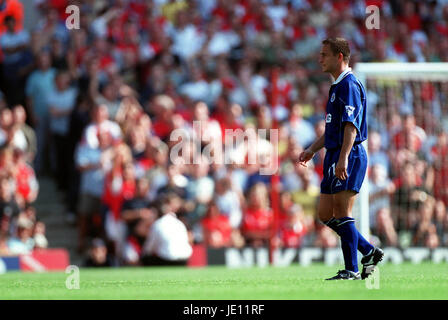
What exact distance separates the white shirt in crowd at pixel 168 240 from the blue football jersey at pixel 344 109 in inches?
292

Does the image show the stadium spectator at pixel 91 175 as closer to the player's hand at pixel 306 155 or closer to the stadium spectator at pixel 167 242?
the stadium spectator at pixel 167 242

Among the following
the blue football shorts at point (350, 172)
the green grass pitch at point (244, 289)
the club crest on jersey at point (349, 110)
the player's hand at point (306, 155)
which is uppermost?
the club crest on jersey at point (349, 110)

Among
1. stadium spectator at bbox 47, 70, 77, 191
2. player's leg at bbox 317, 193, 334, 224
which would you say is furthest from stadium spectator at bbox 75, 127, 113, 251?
player's leg at bbox 317, 193, 334, 224

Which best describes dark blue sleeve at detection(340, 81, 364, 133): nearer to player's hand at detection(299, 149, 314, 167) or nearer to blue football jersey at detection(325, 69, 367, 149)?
blue football jersey at detection(325, 69, 367, 149)

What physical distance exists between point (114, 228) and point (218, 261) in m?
1.84

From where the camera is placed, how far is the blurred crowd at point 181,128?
1697 centimetres

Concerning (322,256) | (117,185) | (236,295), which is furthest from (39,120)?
(236,295)

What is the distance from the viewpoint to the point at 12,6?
62.5 feet

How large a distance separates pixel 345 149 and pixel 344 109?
1.22 feet

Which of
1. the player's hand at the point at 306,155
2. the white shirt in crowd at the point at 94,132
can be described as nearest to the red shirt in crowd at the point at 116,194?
the white shirt in crowd at the point at 94,132

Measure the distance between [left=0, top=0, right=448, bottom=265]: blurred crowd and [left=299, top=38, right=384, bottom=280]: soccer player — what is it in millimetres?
7379

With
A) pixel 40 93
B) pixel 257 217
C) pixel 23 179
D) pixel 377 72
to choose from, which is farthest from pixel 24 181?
pixel 377 72

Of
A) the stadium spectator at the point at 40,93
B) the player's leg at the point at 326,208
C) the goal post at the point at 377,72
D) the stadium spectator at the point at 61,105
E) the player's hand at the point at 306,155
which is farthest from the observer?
the stadium spectator at the point at 40,93
